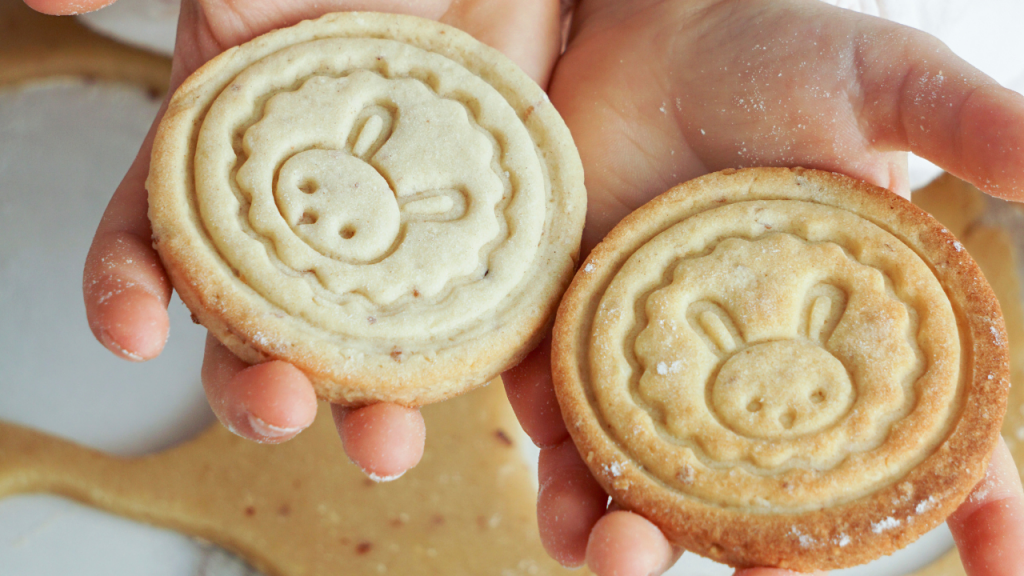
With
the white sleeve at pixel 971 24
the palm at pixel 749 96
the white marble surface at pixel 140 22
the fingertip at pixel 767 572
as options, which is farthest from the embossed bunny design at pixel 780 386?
the white marble surface at pixel 140 22

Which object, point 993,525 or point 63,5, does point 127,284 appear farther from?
point 993,525

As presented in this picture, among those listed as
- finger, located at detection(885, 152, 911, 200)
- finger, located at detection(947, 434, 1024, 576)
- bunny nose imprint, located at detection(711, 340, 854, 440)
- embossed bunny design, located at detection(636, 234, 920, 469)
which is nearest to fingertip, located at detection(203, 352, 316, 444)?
embossed bunny design, located at detection(636, 234, 920, 469)

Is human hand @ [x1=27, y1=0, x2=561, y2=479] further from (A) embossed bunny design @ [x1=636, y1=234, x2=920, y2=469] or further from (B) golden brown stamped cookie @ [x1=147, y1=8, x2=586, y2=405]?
(A) embossed bunny design @ [x1=636, y1=234, x2=920, y2=469]

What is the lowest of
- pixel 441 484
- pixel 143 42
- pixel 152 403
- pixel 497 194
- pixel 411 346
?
pixel 152 403

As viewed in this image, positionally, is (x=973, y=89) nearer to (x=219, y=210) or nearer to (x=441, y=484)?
(x=219, y=210)

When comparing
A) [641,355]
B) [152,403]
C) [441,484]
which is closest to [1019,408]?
[641,355]

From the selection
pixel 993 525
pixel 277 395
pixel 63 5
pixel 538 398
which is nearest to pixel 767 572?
pixel 993 525
